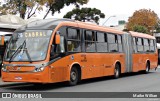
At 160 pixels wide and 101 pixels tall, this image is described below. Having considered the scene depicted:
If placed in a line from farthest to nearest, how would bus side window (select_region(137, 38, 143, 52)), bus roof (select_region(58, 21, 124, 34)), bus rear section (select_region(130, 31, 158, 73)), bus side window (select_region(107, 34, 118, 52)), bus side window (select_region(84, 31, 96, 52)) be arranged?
1. bus side window (select_region(137, 38, 143, 52))
2. bus rear section (select_region(130, 31, 158, 73))
3. bus side window (select_region(107, 34, 118, 52))
4. bus side window (select_region(84, 31, 96, 52))
5. bus roof (select_region(58, 21, 124, 34))

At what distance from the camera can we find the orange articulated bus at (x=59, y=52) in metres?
15.0

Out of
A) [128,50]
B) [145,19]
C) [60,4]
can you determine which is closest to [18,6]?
[60,4]

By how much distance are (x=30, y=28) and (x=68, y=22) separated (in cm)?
187

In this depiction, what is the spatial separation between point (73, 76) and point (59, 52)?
1675 millimetres

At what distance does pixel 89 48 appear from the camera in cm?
1872

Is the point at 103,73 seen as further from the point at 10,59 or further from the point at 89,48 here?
the point at 10,59

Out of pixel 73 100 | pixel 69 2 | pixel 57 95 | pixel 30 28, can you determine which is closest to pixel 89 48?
pixel 30 28

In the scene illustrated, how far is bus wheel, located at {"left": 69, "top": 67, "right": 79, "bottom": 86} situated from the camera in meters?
16.9

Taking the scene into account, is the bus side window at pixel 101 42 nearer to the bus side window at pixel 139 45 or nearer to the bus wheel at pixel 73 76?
the bus wheel at pixel 73 76

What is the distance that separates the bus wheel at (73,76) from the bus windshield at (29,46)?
7.25ft

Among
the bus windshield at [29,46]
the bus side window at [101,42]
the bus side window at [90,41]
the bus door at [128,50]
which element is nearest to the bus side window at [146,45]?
the bus door at [128,50]

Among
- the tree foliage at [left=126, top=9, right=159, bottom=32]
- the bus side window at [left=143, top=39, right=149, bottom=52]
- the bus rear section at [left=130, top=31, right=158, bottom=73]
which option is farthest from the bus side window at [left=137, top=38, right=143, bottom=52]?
the tree foliage at [left=126, top=9, right=159, bottom=32]

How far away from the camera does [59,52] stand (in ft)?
52.1

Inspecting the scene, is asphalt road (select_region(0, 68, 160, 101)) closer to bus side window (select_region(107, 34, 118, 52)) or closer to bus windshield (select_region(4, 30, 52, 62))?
bus windshield (select_region(4, 30, 52, 62))
